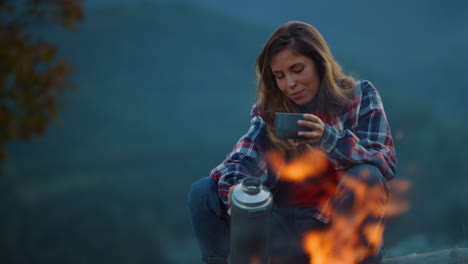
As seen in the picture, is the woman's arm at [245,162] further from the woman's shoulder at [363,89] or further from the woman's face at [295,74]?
the woman's shoulder at [363,89]

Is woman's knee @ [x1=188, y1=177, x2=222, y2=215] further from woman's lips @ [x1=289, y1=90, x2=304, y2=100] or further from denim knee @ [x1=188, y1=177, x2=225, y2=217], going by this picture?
woman's lips @ [x1=289, y1=90, x2=304, y2=100]

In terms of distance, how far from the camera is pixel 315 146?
2.03 meters

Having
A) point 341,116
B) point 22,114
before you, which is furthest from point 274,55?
point 22,114

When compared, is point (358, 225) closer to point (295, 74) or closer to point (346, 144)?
point (346, 144)

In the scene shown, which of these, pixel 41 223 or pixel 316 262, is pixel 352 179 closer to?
pixel 316 262

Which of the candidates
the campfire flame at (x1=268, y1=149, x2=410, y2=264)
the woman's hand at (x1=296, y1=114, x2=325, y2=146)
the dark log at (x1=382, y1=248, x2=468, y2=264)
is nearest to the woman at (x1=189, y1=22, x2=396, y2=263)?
the campfire flame at (x1=268, y1=149, x2=410, y2=264)

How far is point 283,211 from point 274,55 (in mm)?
983

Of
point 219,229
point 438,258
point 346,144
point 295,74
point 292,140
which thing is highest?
point 295,74

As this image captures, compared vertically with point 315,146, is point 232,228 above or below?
below

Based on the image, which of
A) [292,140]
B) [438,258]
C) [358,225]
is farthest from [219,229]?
[438,258]

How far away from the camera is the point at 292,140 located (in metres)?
2.18

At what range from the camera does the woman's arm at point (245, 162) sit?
200 centimetres

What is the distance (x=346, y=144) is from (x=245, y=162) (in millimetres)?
613

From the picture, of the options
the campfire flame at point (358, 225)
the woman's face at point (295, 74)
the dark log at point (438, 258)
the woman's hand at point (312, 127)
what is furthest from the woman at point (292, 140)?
the dark log at point (438, 258)
